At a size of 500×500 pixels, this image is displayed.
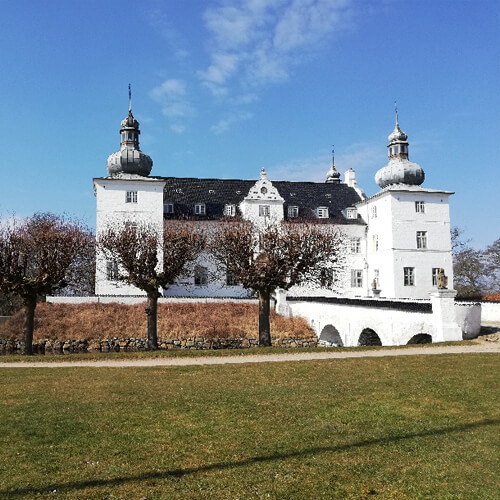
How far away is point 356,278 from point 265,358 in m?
31.2

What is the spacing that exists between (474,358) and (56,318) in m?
26.9

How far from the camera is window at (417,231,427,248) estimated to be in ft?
146

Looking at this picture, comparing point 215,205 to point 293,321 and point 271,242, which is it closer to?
point 293,321

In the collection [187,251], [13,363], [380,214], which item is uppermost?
[380,214]

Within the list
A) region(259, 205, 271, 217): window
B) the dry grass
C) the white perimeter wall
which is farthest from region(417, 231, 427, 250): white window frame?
the dry grass

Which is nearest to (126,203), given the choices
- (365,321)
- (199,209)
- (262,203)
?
(199,209)

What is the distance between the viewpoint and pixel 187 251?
27578 millimetres

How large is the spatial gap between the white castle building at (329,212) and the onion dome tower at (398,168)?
96 mm

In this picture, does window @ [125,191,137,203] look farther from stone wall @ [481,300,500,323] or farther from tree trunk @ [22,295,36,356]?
stone wall @ [481,300,500,323]

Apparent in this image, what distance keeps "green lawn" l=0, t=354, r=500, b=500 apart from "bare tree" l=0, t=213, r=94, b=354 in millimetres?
11874

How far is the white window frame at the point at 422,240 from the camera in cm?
4456

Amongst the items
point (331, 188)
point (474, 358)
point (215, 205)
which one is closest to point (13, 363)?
point (474, 358)

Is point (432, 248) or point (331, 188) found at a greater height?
point (331, 188)

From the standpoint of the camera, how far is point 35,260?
26938 millimetres
